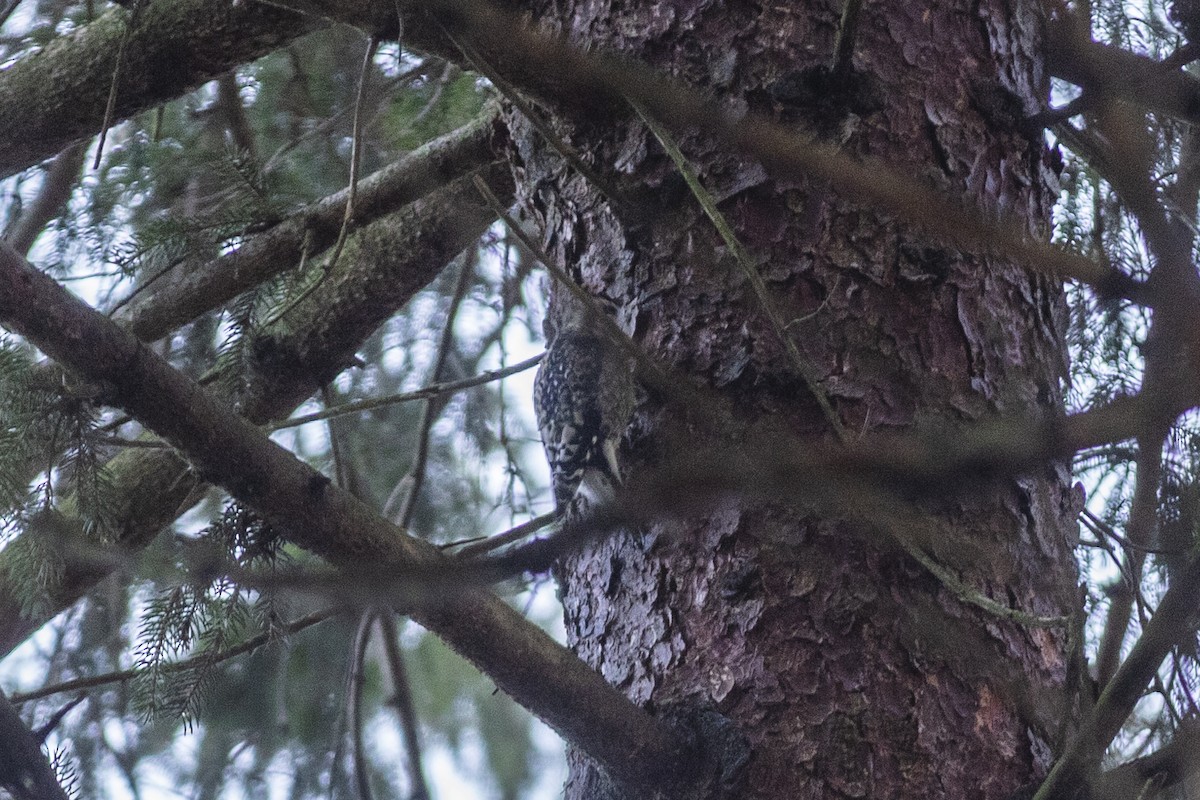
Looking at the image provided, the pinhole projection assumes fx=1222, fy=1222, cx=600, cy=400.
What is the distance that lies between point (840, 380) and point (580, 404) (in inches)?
33.5

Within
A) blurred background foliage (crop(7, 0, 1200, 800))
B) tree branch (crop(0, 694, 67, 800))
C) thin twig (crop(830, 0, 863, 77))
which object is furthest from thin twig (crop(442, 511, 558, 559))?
thin twig (crop(830, 0, 863, 77))

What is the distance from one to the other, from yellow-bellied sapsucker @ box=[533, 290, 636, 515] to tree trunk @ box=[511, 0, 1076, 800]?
29 cm

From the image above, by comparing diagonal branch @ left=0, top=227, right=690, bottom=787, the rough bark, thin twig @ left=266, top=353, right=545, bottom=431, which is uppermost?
the rough bark

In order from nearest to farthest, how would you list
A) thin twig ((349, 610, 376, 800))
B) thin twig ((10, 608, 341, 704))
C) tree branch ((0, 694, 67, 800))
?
tree branch ((0, 694, 67, 800)) → thin twig ((10, 608, 341, 704)) → thin twig ((349, 610, 376, 800))

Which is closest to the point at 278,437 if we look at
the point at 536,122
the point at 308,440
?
the point at 308,440

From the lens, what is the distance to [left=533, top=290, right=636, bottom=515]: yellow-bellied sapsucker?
2.18 m

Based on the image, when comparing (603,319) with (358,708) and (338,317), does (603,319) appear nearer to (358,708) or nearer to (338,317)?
(338,317)

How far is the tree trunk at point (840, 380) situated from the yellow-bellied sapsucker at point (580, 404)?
29 cm

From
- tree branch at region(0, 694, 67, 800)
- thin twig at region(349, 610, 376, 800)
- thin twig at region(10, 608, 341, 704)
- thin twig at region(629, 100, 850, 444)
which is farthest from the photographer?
thin twig at region(349, 610, 376, 800)

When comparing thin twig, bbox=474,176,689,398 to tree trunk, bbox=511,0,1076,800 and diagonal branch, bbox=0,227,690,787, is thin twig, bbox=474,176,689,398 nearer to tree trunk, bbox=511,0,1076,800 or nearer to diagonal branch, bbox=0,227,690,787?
tree trunk, bbox=511,0,1076,800

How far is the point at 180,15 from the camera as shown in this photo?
1.84 metres

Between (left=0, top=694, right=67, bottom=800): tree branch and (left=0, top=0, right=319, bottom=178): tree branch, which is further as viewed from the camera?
(left=0, top=0, right=319, bottom=178): tree branch

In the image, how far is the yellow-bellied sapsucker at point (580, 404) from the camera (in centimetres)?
218

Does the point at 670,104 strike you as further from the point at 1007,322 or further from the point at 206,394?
the point at 1007,322
